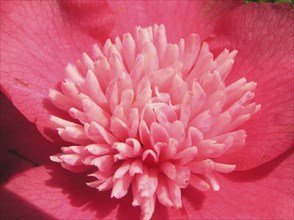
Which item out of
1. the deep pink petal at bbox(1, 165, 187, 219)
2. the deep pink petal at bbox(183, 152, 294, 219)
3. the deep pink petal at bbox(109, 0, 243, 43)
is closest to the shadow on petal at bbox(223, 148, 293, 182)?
the deep pink petal at bbox(183, 152, 294, 219)

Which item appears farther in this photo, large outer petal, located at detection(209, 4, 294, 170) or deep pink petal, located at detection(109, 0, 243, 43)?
deep pink petal, located at detection(109, 0, 243, 43)

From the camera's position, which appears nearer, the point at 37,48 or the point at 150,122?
the point at 150,122

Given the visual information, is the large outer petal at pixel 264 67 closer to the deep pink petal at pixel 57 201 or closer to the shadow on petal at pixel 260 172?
the shadow on petal at pixel 260 172

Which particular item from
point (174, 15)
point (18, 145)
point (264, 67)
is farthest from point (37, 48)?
point (264, 67)

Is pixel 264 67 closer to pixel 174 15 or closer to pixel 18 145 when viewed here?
pixel 174 15

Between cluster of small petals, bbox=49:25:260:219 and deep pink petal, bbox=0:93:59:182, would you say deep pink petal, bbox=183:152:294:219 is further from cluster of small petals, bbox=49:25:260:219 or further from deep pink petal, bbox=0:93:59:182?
deep pink petal, bbox=0:93:59:182

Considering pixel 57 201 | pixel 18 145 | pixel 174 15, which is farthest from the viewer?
pixel 174 15
